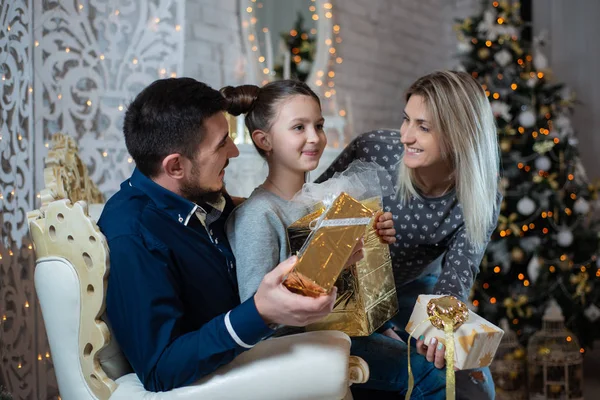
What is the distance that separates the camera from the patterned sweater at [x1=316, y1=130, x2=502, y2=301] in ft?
7.25

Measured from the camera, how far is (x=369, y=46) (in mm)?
5684

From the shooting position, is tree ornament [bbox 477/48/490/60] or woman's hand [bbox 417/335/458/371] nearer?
woman's hand [bbox 417/335/458/371]

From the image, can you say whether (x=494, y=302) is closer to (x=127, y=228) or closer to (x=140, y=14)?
(x=140, y=14)

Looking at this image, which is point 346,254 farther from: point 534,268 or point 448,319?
point 534,268

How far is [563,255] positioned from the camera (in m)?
4.43

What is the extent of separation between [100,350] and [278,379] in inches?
16.3

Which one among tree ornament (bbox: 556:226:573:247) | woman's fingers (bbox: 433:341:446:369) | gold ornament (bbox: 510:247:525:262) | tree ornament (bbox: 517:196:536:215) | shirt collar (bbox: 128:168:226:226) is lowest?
gold ornament (bbox: 510:247:525:262)

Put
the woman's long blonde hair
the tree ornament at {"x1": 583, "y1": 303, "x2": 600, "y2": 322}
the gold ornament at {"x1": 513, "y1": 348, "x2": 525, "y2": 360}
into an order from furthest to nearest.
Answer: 1. the tree ornament at {"x1": 583, "y1": 303, "x2": 600, "y2": 322}
2. the gold ornament at {"x1": 513, "y1": 348, "x2": 525, "y2": 360}
3. the woman's long blonde hair

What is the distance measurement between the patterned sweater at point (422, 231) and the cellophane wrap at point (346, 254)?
0.42 meters

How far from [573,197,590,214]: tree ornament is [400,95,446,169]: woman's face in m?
2.61

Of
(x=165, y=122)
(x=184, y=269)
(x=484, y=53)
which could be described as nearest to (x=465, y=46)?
(x=484, y=53)

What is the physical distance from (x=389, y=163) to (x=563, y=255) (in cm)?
251

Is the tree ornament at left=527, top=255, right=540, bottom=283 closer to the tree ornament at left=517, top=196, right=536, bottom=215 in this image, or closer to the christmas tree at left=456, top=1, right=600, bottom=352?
the christmas tree at left=456, top=1, right=600, bottom=352

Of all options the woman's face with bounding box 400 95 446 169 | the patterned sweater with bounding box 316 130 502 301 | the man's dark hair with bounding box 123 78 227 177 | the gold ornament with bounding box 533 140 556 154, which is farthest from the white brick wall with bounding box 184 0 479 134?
the man's dark hair with bounding box 123 78 227 177
